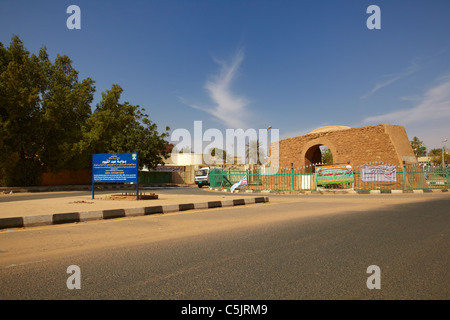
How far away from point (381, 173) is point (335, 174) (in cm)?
318

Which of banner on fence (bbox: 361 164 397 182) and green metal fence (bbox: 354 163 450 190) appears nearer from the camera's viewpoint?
banner on fence (bbox: 361 164 397 182)

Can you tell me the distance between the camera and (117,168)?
1242 cm

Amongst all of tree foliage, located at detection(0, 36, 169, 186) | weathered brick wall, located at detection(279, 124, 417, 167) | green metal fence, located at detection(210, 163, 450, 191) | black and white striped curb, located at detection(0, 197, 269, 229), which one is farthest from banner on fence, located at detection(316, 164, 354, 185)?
tree foliage, located at detection(0, 36, 169, 186)

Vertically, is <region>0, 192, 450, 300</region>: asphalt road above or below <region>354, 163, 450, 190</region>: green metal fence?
below

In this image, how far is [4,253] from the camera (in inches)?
170

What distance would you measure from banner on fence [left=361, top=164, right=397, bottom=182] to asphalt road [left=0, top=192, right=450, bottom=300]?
46.2 ft

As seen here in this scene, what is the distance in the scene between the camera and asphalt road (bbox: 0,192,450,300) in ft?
9.45

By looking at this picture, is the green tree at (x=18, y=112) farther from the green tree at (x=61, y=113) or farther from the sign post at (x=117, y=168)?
the sign post at (x=117, y=168)

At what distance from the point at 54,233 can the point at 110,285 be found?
3.62m

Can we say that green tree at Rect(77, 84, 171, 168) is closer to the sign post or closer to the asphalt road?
the sign post
